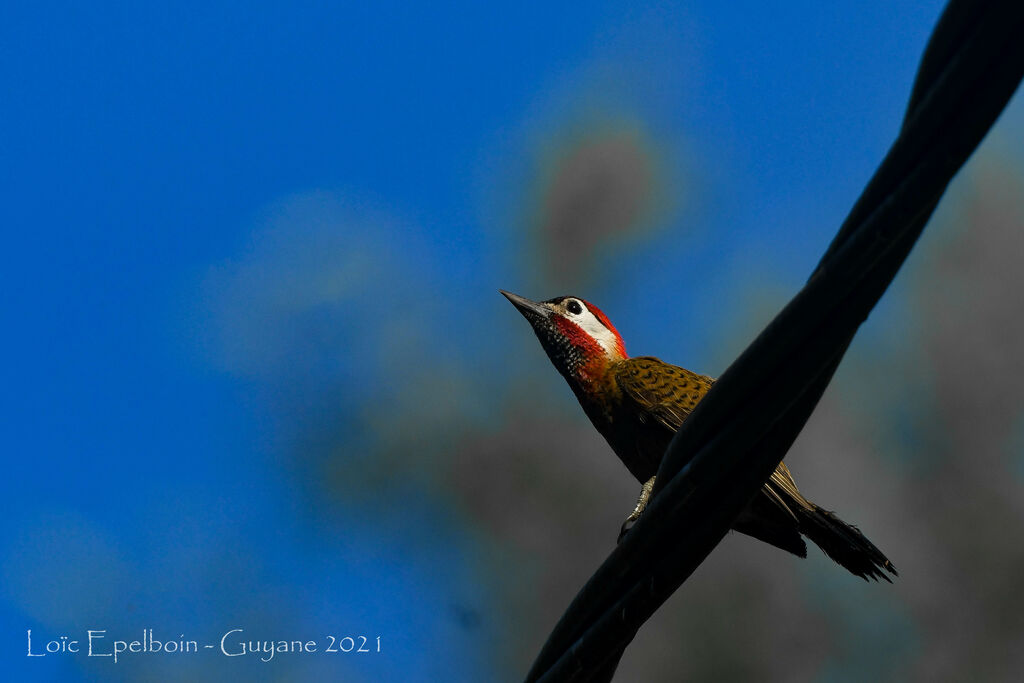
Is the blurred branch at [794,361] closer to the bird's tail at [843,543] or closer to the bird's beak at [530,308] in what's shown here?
the bird's tail at [843,543]

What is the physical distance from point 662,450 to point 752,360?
3895 mm

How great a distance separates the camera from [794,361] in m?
2.68

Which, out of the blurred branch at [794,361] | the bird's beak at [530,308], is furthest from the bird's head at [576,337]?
the blurred branch at [794,361]

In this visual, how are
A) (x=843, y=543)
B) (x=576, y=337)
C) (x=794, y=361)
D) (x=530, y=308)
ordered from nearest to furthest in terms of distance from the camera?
(x=794, y=361) → (x=843, y=543) → (x=576, y=337) → (x=530, y=308)

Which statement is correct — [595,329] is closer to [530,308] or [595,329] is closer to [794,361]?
[530,308]

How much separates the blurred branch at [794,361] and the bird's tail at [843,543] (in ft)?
7.61

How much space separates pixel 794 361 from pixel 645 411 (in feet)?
13.0

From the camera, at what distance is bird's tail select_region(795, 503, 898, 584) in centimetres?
531

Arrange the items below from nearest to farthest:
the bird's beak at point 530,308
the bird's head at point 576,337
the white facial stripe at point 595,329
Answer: the bird's head at point 576,337 < the white facial stripe at point 595,329 < the bird's beak at point 530,308

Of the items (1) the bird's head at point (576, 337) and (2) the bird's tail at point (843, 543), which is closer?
(2) the bird's tail at point (843, 543)

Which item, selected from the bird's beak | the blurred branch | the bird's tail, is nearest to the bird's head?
the bird's beak

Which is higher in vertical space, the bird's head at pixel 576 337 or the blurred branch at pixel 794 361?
the bird's head at pixel 576 337

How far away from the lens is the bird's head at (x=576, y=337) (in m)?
7.37

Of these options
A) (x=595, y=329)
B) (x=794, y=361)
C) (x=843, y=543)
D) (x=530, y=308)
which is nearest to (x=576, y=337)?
(x=595, y=329)
